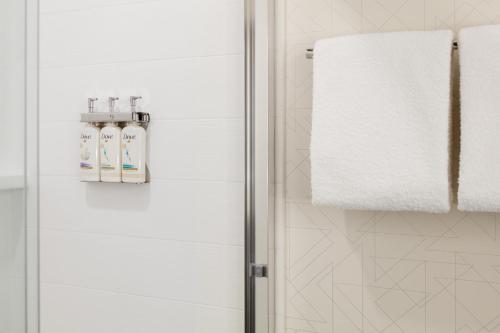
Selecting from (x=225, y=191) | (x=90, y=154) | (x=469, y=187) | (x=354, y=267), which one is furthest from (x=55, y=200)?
(x=469, y=187)

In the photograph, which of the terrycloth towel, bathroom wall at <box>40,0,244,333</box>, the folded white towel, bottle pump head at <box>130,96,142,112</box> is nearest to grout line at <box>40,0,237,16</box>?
bathroom wall at <box>40,0,244,333</box>

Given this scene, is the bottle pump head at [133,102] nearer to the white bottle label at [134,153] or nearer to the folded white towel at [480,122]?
the white bottle label at [134,153]

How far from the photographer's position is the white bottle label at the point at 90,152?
1101 millimetres

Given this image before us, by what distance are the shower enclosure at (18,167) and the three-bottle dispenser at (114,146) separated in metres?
0.14

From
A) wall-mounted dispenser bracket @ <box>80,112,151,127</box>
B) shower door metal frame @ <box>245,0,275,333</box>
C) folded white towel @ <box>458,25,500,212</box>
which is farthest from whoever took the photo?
wall-mounted dispenser bracket @ <box>80,112,151,127</box>

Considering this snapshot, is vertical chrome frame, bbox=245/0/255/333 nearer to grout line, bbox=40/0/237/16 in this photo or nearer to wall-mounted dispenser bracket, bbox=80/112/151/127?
grout line, bbox=40/0/237/16

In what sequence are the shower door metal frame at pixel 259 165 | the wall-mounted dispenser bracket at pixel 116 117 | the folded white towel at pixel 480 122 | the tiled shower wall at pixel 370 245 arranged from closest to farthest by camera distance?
the folded white towel at pixel 480 122
the tiled shower wall at pixel 370 245
the shower door metal frame at pixel 259 165
the wall-mounted dispenser bracket at pixel 116 117

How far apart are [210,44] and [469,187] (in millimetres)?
631

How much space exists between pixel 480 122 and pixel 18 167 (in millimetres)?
956

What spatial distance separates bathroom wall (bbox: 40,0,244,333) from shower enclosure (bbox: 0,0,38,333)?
0.06 meters

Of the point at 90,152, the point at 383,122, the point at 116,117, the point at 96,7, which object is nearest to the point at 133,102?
the point at 116,117

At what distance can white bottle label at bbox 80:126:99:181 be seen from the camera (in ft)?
3.61

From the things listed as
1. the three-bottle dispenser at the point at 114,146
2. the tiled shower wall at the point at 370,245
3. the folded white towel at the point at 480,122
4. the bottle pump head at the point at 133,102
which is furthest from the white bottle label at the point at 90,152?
the folded white towel at the point at 480,122

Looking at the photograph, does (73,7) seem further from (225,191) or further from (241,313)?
(241,313)
